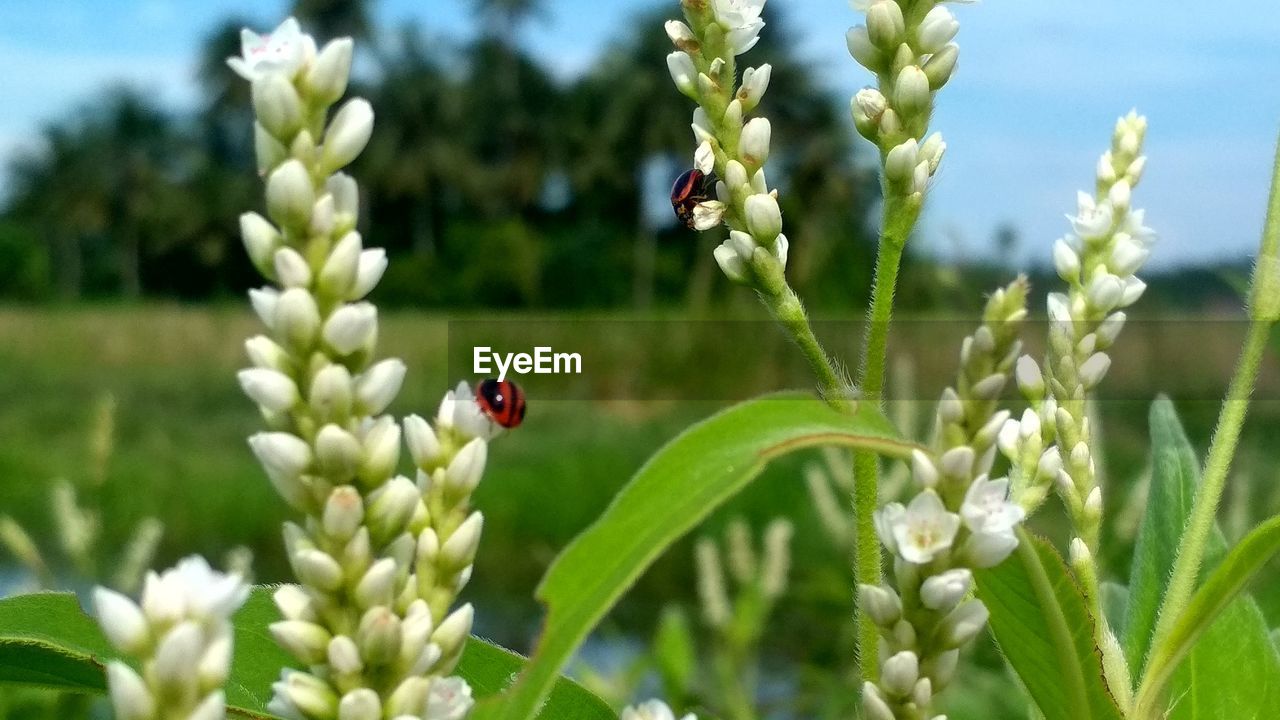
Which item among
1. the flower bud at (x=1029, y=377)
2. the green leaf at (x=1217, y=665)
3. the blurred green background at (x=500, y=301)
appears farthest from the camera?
the blurred green background at (x=500, y=301)

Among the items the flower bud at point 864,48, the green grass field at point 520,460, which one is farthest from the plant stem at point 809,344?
the green grass field at point 520,460

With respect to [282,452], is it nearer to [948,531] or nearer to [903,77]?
[948,531]

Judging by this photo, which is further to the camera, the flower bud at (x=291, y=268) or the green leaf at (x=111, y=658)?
the green leaf at (x=111, y=658)

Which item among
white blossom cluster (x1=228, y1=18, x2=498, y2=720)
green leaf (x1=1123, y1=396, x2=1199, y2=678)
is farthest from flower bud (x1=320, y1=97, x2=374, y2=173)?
green leaf (x1=1123, y1=396, x2=1199, y2=678)

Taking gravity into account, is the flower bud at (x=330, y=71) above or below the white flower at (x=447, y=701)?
above

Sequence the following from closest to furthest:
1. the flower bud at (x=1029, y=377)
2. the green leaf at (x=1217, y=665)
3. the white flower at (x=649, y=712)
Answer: the white flower at (x=649, y=712) → the green leaf at (x=1217, y=665) → the flower bud at (x=1029, y=377)

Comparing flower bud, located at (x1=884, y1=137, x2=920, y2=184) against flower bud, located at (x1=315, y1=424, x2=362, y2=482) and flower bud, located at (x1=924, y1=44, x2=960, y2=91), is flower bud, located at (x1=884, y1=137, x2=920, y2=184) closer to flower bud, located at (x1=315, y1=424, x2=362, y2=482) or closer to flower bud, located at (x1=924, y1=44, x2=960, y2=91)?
flower bud, located at (x1=924, y1=44, x2=960, y2=91)

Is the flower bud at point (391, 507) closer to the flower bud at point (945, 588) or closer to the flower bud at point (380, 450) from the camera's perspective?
the flower bud at point (380, 450)
